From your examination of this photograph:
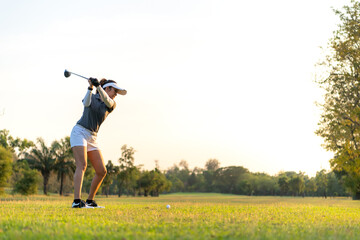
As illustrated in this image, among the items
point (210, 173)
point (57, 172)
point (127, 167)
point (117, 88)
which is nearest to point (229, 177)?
point (210, 173)

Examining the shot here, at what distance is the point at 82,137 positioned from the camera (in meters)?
9.05

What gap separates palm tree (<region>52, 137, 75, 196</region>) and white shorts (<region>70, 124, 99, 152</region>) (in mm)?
53932

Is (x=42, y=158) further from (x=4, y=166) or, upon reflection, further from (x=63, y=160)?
(x=4, y=166)

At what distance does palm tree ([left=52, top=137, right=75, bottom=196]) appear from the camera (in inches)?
2392

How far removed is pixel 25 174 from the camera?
50719 mm

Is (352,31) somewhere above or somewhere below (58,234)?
above

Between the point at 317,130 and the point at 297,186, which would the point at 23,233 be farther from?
the point at 297,186

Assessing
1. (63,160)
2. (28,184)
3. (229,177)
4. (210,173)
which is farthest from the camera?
(210,173)

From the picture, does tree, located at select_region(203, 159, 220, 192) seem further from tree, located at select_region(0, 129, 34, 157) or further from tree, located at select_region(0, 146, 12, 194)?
tree, located at select_region(0, 146, 12, 194)

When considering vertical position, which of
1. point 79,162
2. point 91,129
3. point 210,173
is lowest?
point 79,162

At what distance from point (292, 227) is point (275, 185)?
12651cm

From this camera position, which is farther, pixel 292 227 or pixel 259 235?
pixel 292 227

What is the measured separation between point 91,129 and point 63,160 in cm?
5490

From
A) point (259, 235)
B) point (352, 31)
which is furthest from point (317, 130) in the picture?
point (259, 235)
